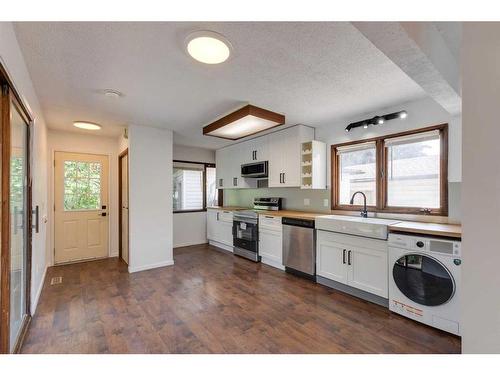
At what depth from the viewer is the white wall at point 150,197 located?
3.62 metres

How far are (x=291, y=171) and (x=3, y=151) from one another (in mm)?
3337

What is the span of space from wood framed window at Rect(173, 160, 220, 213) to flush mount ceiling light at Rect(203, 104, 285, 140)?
1.93 metres

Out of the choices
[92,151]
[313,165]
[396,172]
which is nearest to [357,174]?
[396,172]

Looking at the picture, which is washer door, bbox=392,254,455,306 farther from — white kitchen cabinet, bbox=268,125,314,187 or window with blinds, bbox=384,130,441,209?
Answer: white kitchen cabinet, bbox=268,125,314,187

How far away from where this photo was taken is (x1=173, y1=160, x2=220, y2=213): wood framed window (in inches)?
208

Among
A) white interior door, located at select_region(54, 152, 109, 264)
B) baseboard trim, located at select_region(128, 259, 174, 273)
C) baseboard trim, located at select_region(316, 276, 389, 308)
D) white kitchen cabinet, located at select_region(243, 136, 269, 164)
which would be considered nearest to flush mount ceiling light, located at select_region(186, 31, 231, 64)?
white kitchen cabinet, located at select_region(243, 136, 269, 164)

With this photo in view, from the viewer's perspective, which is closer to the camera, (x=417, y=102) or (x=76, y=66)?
(x=76, y=66)

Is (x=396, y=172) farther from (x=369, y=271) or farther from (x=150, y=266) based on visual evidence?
(x=150, y=266)

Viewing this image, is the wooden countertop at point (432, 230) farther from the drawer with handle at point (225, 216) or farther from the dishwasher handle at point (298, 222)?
the drawer with handle at point (225, 216)

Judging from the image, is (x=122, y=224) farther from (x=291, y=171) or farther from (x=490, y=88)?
(x=490, y=88)

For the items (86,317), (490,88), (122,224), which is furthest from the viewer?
(122,224)

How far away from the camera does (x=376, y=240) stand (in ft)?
8.27

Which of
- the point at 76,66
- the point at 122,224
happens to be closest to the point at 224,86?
the point at 76,66

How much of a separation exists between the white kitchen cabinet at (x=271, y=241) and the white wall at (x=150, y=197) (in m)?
1.59
